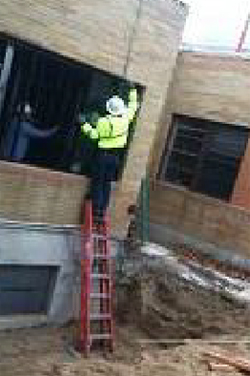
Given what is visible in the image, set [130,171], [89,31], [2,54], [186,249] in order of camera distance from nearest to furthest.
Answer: [2,54], [89,31], [130,171], [186,249]

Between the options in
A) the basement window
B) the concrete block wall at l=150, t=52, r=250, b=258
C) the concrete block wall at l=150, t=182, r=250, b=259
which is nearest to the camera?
the concrete block wall at l=150, t=182, r=250, b=259

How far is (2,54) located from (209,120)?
26.8ft

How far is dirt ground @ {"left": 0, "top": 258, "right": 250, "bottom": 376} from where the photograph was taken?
1002 centimetres

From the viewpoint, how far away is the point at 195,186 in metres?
18.0

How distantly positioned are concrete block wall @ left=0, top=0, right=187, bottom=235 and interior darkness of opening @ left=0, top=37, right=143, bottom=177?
206 mm

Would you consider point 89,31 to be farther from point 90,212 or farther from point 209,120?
point 209,120

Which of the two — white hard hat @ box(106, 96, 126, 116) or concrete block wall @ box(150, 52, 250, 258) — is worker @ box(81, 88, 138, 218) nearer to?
white hard hat @ box(106, 96, 126, 116)

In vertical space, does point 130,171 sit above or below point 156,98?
below

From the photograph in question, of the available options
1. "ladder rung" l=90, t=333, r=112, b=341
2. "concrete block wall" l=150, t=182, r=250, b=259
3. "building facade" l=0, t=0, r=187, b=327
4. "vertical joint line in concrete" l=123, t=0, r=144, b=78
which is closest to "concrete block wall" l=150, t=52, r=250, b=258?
"concrete block wall" l=150, t=182, r=250, b=259

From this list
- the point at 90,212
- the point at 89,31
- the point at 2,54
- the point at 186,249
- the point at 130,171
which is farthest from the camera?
the point at 186,249

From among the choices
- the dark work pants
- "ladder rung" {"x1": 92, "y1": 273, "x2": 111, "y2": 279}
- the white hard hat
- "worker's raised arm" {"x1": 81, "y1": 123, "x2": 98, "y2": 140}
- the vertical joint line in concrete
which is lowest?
"ladder rung" {"x1": 92, "y1": 273, "x2": 111, "y2": 279}

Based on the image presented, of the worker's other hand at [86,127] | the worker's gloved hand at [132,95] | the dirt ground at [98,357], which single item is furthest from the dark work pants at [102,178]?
the dirt ground at [98,357]

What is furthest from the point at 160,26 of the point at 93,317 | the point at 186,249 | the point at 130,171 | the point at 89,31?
the point at 186,249

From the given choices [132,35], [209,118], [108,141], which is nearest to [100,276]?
[108,141]
